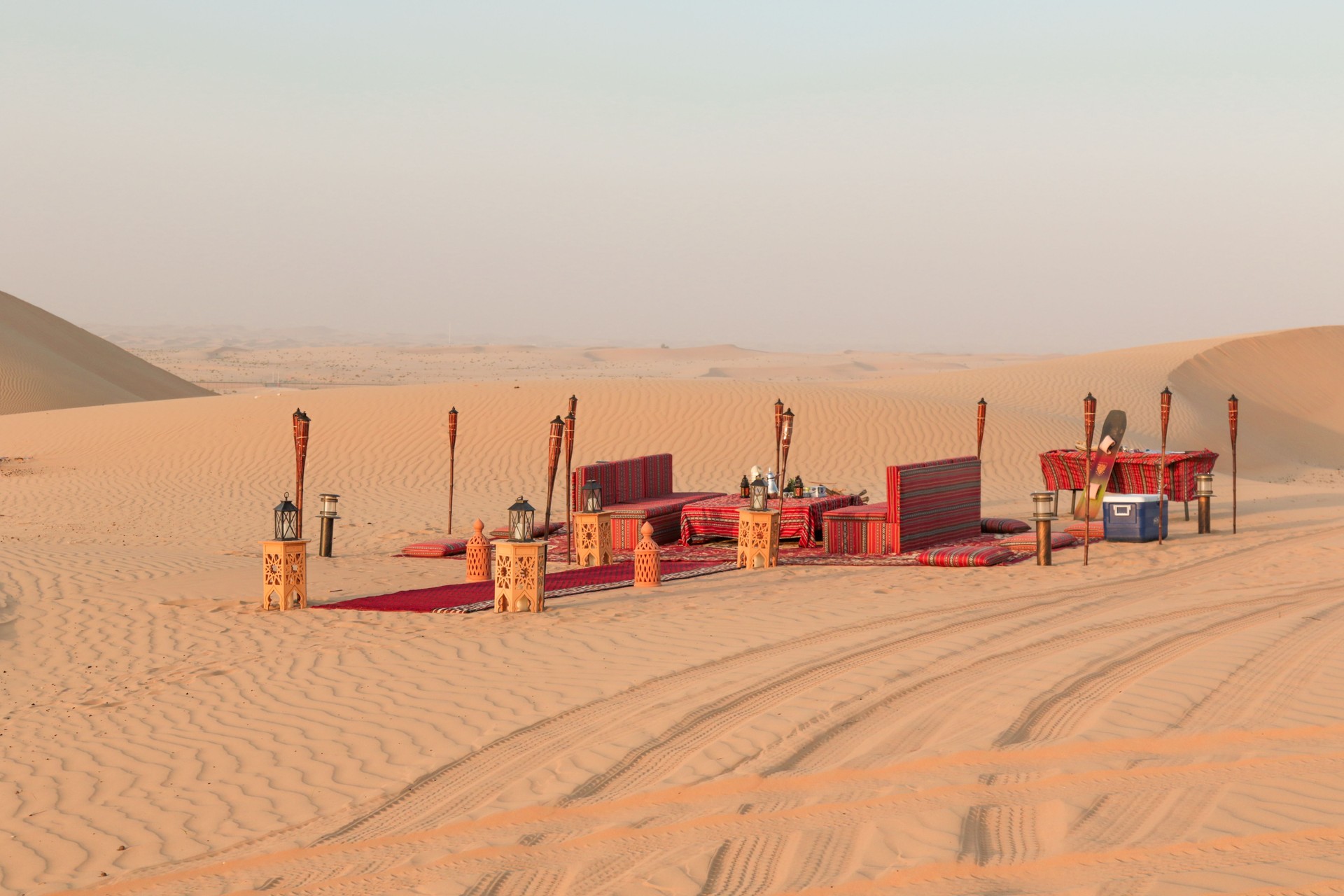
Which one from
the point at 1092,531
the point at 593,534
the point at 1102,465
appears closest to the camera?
the point at 593,534

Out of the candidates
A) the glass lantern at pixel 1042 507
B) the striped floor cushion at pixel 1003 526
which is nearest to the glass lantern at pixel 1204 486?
the striped floor cushion at pixel 1003 526

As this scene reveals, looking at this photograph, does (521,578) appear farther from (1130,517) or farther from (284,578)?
(1130,517)

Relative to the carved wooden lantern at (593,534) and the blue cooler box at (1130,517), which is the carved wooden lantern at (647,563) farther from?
the blue cooler box at (1130,517)

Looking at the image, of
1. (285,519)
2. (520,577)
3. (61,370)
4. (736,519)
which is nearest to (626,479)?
(736,519)

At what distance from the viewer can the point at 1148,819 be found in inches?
194

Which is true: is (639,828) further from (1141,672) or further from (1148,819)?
(1141,672)

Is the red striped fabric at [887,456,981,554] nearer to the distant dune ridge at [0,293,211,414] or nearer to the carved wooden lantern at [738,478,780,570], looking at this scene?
the carved wooden lantern at [738,478,780,570]

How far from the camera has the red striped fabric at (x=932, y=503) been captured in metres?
13.6

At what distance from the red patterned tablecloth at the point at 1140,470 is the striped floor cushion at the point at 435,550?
8.37 metres

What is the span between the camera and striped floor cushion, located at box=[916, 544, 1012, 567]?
12695mm

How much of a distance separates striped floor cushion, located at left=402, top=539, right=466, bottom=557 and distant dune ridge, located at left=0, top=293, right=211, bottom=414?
111ft

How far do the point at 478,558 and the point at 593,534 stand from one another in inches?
56.3

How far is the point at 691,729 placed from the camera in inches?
249

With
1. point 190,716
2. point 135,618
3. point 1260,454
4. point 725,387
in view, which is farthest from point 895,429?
point 190,716
